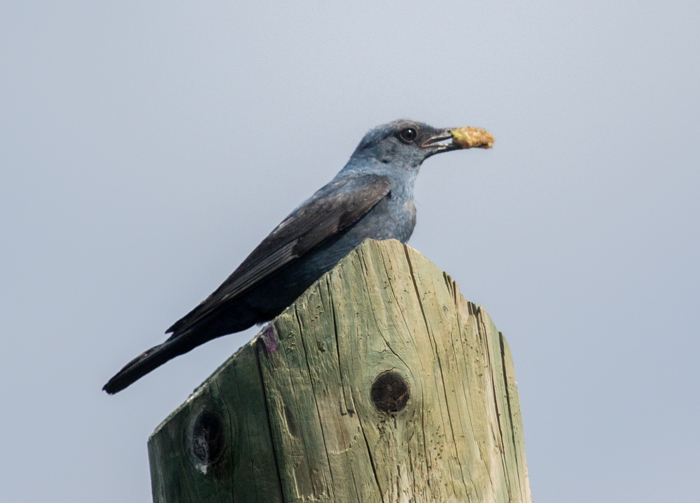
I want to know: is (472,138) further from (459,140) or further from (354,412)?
(354,412)

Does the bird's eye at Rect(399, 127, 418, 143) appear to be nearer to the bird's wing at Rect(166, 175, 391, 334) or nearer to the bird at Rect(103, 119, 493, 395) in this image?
the bird at Rect(103, 119, 493, 395)

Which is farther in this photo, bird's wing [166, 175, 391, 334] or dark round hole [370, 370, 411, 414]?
bird's wing [166, 175, 391, 334]

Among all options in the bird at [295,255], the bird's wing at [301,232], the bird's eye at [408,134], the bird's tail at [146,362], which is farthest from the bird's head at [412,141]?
the bird's tail at [146,362]

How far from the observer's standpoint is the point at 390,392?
2.56 m

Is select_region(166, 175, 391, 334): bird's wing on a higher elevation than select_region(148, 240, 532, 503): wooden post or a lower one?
higher

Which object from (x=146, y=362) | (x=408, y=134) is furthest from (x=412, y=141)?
(x=146, y=362)

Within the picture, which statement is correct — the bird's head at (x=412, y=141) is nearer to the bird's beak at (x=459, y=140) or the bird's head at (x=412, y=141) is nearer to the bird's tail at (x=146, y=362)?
the bird's beak at (x=459, y=140)

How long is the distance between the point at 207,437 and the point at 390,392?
26.4 inches

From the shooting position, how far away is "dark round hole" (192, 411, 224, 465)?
8.51ft

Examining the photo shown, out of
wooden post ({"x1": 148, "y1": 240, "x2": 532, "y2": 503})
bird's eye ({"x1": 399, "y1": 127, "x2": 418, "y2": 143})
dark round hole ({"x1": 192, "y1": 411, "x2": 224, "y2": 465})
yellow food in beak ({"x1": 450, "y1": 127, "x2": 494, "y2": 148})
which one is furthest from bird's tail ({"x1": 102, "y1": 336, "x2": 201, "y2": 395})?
yellow food in beak ({"x1": 450, "y1": 127, "x2": 494, "y2": 148})

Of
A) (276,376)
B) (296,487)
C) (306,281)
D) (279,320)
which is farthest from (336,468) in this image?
(306,281)

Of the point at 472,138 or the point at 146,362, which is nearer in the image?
the point at 146,362

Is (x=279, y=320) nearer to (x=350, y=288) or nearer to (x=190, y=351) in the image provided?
(x=350, y=288)

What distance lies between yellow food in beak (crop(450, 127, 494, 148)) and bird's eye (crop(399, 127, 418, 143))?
31 cm
